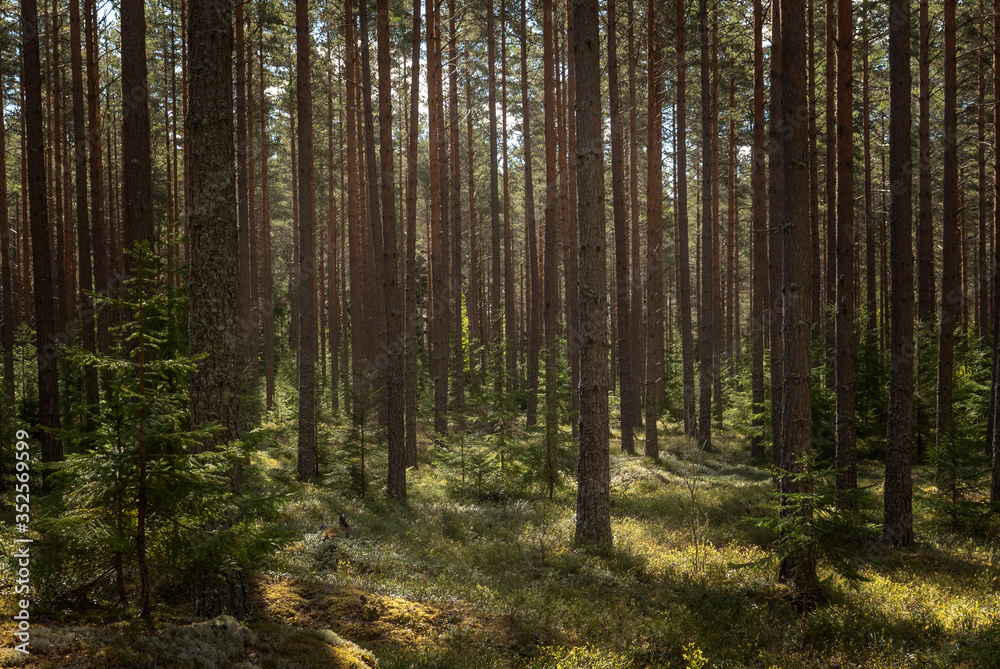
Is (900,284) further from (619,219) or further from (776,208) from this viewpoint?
(619,219)

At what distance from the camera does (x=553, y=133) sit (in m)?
18.7

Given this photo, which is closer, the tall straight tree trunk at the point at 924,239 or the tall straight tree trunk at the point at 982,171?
the tall straight tree trunk at the point at 924,239

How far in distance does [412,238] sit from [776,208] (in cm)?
948

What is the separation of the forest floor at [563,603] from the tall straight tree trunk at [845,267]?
65.5 inches

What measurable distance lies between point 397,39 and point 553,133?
671 centimetres

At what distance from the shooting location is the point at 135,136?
8.99 m

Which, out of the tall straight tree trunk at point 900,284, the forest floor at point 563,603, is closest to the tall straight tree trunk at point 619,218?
the forest floor at point 563,603

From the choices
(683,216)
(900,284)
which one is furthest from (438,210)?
(900,284)

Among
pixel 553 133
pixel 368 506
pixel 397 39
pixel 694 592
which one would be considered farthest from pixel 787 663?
pixel 397 39

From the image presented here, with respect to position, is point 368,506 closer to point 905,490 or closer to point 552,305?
point 552,305

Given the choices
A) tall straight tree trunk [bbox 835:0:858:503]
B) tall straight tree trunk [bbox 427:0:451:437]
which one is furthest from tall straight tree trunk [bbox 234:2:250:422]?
tall straight tree trunk [bbox 835:0:858:503]

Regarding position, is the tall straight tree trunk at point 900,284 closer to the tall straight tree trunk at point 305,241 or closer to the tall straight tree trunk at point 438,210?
the tall straight tree trunk at point 438,210

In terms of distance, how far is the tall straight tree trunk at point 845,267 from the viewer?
33.5 ft

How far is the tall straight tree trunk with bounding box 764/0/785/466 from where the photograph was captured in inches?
357
